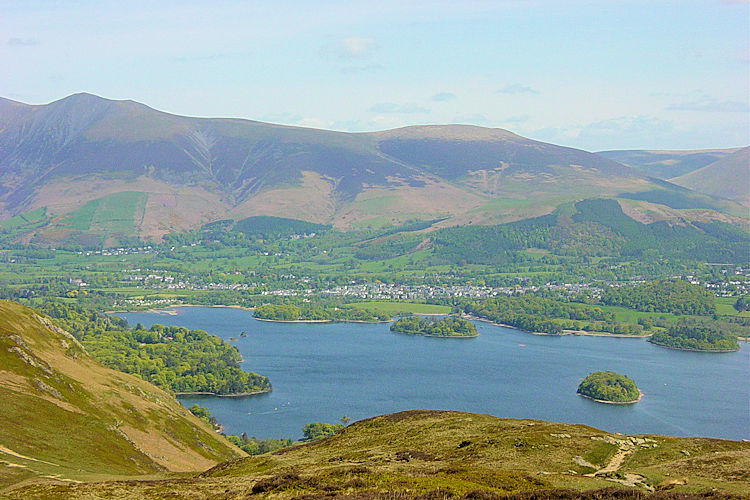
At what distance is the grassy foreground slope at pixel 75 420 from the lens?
127 feet

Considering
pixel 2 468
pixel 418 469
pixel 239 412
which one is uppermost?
pixel 418 469

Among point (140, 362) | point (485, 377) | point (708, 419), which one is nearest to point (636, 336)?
point (485, 377)

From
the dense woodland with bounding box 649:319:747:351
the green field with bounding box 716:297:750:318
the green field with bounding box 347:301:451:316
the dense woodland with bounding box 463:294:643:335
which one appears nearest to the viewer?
the dense woodland with bounding box 649:319:747:351

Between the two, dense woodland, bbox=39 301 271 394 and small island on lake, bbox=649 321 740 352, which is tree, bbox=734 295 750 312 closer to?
small island on lake, bbox=649 321 740 352

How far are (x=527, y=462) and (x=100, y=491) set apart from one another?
50.1 ft

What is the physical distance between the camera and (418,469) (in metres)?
28.6

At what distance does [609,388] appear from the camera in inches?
3893

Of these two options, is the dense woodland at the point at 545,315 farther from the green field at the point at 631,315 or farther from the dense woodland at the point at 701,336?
the dense woodland at the point at 701,336

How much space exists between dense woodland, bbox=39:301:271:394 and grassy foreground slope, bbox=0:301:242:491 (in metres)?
30.6

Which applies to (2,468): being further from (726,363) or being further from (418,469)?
(726,363)

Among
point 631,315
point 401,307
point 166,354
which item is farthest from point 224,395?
point 631,315

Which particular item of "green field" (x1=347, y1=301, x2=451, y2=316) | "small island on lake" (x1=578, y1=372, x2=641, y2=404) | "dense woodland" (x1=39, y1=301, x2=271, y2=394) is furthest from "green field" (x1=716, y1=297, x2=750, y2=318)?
"dense woodland" (x1=39, y1=301, x2=271, y2=394)

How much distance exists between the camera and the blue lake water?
288 ft

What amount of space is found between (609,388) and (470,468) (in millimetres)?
74826
